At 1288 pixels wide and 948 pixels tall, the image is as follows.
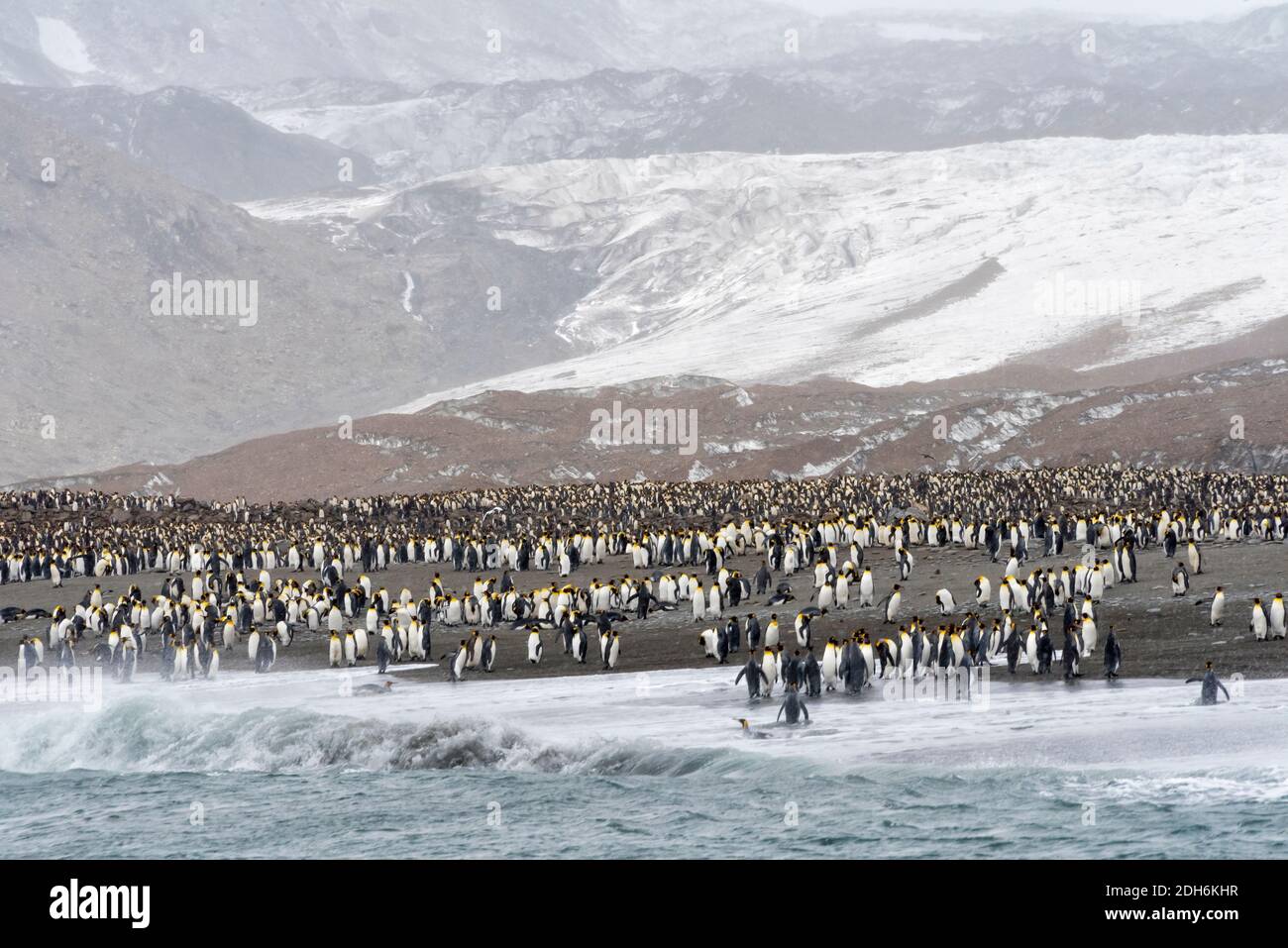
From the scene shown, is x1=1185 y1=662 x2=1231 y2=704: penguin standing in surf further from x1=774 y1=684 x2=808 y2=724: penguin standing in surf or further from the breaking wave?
the breaking wave

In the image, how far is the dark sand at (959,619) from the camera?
23.9m

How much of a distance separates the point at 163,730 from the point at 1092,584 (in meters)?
15.9

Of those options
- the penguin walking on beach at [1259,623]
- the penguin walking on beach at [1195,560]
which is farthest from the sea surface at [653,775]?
the penguin walking on beach at [1195,560]

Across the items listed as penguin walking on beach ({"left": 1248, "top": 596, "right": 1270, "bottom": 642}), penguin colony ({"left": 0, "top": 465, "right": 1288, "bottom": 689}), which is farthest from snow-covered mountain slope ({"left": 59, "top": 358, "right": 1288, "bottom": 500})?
penguin walking on beach ({"left": 1248, "top": 596, "right": 1270, "bottom": 642})

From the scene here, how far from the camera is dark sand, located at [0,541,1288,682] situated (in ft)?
78.3

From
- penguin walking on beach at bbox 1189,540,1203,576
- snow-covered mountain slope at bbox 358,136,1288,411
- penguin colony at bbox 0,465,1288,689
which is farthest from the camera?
snow-covered mountain slope at bbox 358,136,1288,411

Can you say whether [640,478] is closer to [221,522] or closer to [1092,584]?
[221,522]

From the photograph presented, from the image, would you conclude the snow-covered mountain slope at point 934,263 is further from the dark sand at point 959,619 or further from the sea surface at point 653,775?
the sea surface at point 653,775

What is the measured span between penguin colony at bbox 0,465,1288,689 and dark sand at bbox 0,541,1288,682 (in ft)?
0.70

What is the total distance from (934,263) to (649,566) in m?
111

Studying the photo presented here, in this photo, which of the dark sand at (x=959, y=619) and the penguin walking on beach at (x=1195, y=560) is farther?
the penguin walking on beach at (x=1195, y=560)

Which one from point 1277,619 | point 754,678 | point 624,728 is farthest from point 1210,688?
point 624,728

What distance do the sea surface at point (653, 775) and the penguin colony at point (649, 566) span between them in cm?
163
